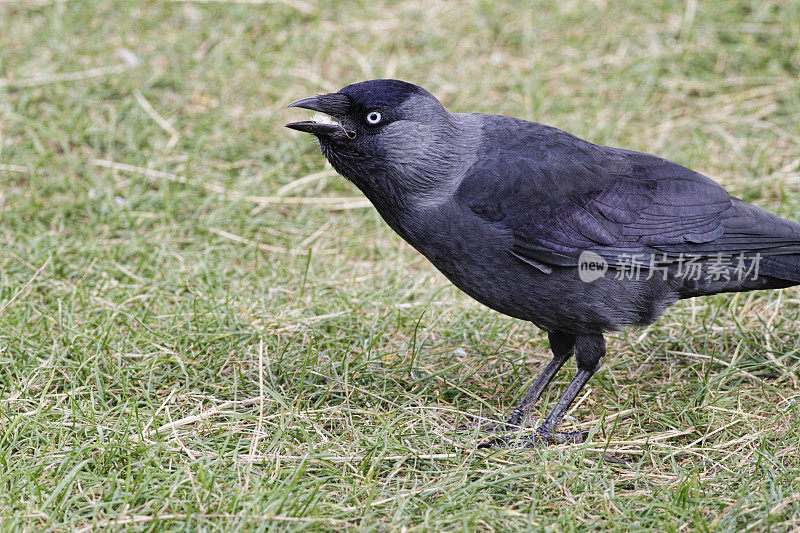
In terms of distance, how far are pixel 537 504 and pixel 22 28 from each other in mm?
6861

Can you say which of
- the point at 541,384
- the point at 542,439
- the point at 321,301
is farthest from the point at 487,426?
the point at 321,301

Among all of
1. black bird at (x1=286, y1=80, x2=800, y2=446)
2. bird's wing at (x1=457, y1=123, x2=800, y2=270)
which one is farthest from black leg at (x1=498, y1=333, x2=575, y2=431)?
bird's wing at (x1=457, y1=123, x2=800, y2=270)

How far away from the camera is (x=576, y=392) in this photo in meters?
4.41

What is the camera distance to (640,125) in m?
7.21

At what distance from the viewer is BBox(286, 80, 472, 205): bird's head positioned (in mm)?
4129

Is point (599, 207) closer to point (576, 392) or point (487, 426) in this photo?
point (576, 392)

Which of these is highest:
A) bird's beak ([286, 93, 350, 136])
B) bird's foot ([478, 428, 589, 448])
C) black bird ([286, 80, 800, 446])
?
bird's beak ([286, 93, 350, 136])

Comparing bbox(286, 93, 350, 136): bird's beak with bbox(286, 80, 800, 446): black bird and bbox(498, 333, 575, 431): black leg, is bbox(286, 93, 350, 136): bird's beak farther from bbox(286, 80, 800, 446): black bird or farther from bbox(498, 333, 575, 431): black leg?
bbox(498, 333, 575, 431): black leg

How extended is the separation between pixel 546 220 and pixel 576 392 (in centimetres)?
95

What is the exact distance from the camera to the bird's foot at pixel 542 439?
13.6 ft

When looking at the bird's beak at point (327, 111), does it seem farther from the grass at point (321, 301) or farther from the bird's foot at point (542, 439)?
the bird's foot at point (542, 439)

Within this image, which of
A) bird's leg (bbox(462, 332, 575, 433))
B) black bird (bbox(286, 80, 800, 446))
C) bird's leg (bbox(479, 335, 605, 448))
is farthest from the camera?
bird's leg (bbox(462, 332, 575, 433))

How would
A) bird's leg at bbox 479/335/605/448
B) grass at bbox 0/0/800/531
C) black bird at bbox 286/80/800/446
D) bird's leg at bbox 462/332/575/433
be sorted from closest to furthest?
grass at bbox 0/0/800/531
black bird at bbox 286/80/800/446
bird's leg at bbox 479/335/605/448
bird's leg at bbox 462/332/575/433

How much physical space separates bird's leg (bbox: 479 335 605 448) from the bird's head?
1183 millimetres
